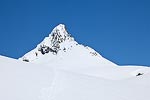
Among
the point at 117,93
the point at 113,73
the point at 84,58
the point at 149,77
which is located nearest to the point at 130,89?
the point at 117,93

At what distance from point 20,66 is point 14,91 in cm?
947

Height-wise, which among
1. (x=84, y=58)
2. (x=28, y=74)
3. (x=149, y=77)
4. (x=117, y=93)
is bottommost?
(x=117, y=93)

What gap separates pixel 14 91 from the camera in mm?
29719

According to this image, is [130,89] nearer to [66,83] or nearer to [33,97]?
[66,83]

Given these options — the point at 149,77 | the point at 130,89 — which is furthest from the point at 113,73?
the point at 130,89

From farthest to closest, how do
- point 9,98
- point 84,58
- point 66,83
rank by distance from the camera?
1. point 84,58
2. point 66,83
3. point 9,98

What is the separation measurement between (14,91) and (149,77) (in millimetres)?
18810

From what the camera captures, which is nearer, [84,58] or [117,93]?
[117,93]

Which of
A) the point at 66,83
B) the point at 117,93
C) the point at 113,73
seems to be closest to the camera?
the point at 117,93

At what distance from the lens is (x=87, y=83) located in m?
36.1

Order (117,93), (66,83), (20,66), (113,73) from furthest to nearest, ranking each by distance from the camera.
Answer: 1. (113,73)
2. (20,66)
3. (66,83)
4. (117,93)

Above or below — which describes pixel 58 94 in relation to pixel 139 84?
below

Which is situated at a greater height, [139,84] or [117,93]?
[139,84]

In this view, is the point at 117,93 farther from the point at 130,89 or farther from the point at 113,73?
the point at 113,73
